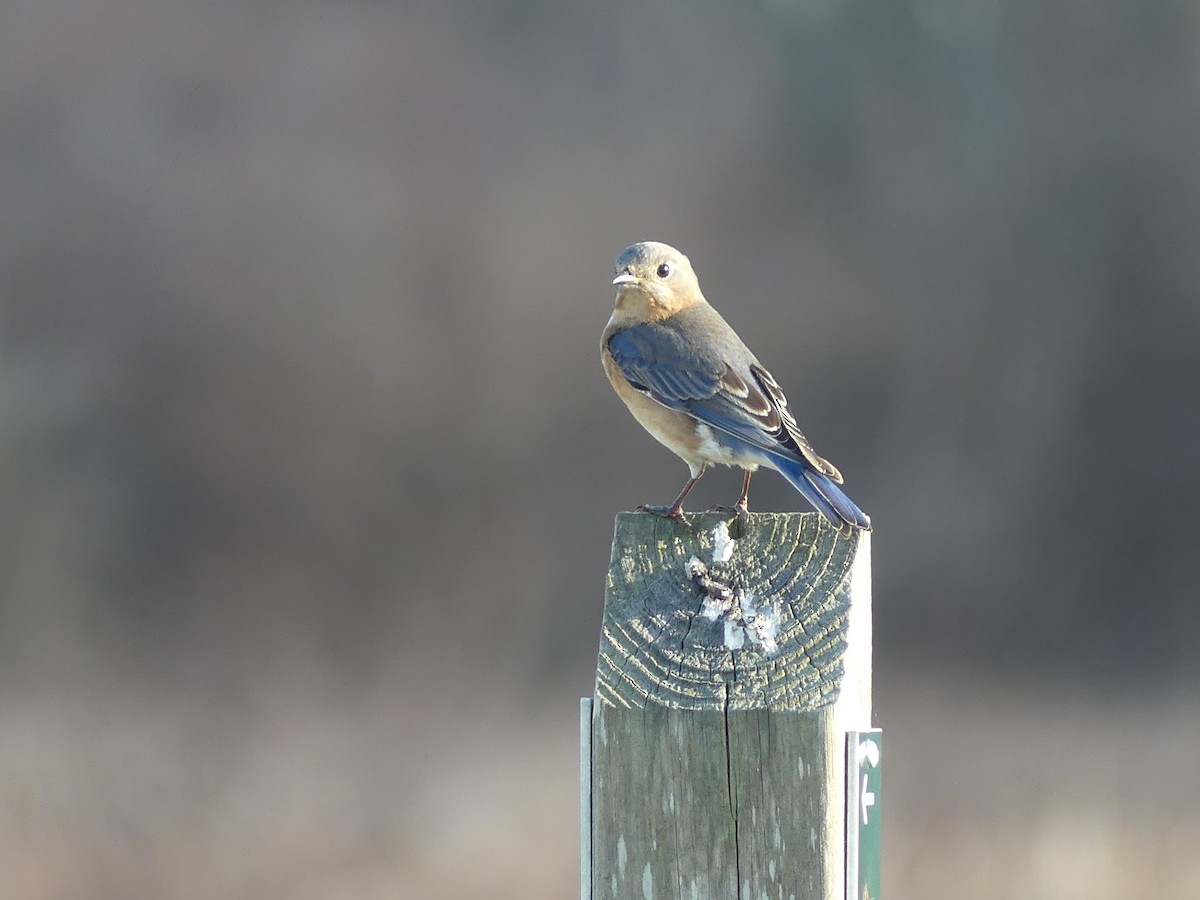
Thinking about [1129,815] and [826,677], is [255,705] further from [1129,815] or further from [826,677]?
[826,677]

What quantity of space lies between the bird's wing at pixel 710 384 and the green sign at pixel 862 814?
177cm

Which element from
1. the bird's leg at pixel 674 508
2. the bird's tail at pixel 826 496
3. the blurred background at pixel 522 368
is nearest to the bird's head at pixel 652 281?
the bird's leg at pixel 674 508

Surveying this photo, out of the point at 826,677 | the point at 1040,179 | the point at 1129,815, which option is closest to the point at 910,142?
the point at 1040,179

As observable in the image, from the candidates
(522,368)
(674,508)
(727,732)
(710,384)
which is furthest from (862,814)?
(522,368)

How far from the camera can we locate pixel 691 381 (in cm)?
437

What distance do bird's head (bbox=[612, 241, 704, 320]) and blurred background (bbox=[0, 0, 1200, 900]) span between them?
11.9 feet

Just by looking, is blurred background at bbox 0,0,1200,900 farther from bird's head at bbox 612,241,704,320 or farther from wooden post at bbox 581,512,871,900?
wooden post at bbox 581,512,871,900

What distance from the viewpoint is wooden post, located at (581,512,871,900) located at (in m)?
2.09

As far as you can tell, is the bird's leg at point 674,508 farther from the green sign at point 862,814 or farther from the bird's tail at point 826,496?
the green sign at point 862,814

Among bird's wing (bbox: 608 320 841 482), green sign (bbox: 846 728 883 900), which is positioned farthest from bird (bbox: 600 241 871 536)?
green sign (bbox: 846 728 883 900)

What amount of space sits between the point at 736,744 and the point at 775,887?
0.19m

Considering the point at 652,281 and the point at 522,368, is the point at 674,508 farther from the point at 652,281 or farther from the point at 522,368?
the point at 522,368

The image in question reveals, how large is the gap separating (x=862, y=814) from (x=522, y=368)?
8458mm

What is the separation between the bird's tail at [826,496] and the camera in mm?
2609
